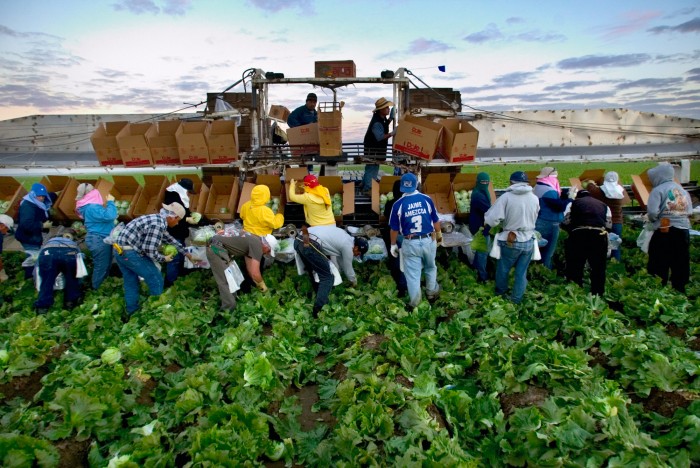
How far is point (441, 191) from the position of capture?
29.3 feet

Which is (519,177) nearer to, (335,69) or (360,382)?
(360,382)

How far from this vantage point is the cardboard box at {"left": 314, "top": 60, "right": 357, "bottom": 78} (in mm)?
8665

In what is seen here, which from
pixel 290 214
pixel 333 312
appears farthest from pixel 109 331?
pixel 290 214

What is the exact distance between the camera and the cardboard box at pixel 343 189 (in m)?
7.91

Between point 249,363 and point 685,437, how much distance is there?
352cm

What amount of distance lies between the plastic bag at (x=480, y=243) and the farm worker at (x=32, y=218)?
713 cm

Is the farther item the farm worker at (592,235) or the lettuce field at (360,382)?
the farm worker at (592,235)

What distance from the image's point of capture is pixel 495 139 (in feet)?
37.7

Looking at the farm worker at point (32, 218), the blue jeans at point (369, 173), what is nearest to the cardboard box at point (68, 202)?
the farm worker at point (32, 218)

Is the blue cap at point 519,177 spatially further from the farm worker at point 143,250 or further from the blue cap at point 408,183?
the farm worker at point 143,250

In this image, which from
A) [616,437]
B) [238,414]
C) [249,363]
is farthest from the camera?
[249,363]

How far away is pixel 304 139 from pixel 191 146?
6.81 feet

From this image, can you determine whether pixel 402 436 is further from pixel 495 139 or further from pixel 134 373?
pixel 495 139

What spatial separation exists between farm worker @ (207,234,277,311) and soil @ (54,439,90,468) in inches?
111
